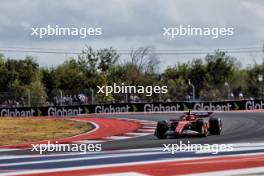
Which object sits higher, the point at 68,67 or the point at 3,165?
the point at 68,67

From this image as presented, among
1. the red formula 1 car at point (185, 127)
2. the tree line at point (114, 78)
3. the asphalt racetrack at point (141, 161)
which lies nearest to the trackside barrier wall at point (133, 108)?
the tree line at point (114, 78)

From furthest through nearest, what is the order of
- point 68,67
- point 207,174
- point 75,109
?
point 68,67 < point 75,109 < point 207,174

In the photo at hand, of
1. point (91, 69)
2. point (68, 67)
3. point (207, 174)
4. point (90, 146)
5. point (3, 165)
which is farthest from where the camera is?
point (68, 67)

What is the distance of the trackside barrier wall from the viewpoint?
3030cm

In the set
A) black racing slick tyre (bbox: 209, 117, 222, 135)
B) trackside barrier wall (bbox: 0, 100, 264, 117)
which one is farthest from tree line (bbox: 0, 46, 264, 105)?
black racing slick tyre (bbox: 209, 117, 222, 135)

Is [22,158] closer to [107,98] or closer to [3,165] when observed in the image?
[3,165]

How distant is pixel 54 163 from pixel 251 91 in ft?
84.3

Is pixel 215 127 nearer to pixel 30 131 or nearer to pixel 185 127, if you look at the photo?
pixel 185 127

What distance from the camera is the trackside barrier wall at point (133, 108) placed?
30.3m

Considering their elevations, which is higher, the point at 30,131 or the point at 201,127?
the point at 201,127

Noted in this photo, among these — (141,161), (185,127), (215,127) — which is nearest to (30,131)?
(185,127)

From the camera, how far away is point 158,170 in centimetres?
855

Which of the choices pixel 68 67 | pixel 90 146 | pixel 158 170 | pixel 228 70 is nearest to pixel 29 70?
pixel 68 67

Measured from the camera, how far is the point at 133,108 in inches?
1240
